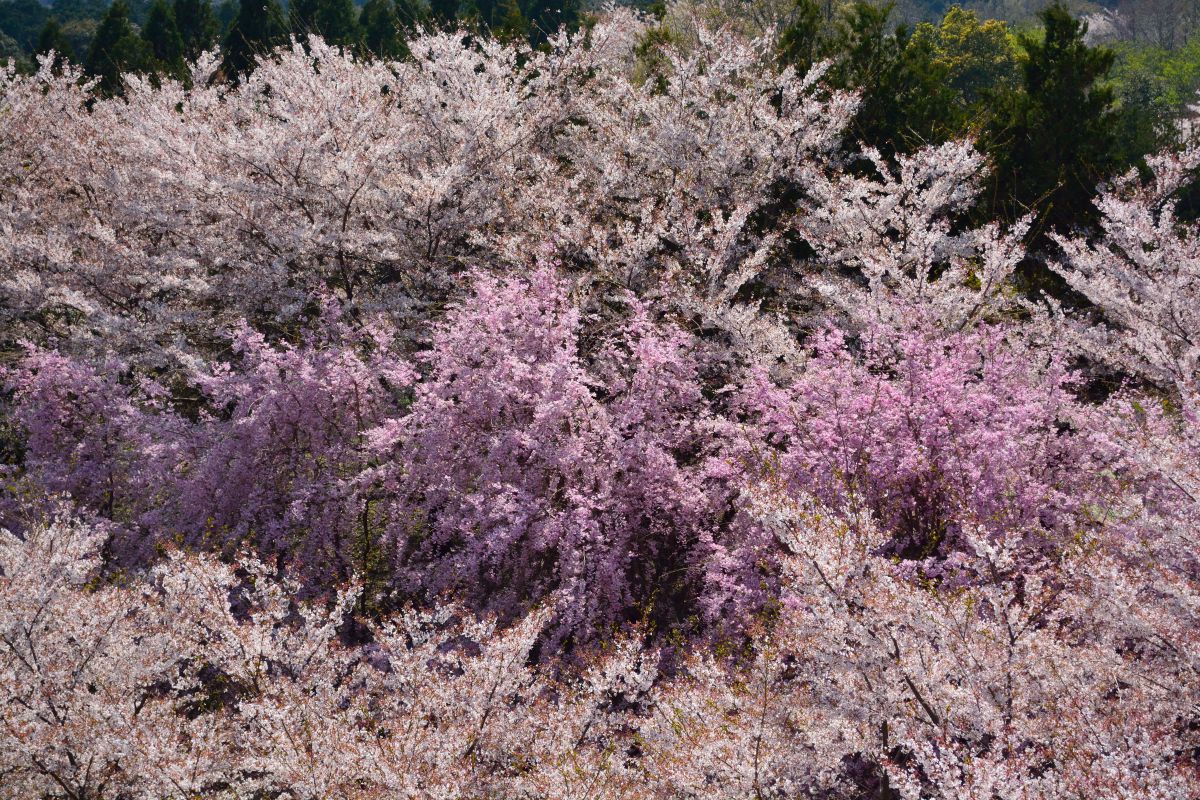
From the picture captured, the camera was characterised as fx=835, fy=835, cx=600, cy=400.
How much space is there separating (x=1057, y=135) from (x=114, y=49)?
1557 inches

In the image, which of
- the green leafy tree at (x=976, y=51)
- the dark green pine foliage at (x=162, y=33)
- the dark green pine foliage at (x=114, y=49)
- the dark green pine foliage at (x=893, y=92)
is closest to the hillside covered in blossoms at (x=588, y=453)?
the dark green pine foliage at (x=893, y=92)

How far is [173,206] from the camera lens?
1338 centimetres

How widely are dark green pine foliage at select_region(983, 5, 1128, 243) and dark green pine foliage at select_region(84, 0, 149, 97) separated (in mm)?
32675

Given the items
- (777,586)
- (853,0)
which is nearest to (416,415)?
(777,586)

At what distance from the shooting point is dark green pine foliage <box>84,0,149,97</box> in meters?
35.6

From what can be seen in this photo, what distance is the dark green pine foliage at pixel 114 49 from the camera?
35.6 m

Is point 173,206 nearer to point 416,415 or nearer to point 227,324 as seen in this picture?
point 227,324

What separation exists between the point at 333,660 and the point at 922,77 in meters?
13.9

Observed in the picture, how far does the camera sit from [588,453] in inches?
349

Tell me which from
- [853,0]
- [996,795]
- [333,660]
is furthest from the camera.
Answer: [853,0]

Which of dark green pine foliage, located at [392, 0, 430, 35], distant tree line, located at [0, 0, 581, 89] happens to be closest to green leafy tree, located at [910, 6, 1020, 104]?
distant tree line, located at [0, 0, 581, 89]

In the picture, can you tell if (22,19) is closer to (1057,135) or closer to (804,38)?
(804,38)

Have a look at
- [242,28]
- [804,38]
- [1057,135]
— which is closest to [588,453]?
[804,38]

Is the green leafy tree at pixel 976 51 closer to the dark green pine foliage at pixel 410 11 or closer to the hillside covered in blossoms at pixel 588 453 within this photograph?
the dark green pine foliage at pixel 410 11
